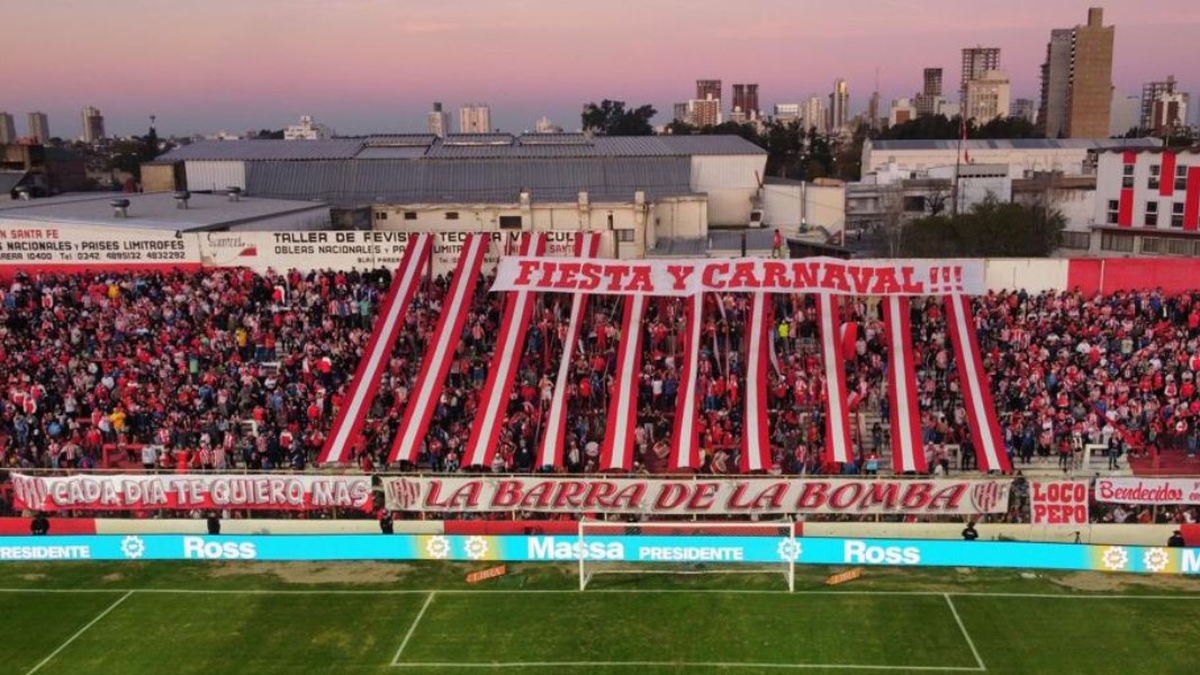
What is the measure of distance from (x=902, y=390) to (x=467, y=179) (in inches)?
1222

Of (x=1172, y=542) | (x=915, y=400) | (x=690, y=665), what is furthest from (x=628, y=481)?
(x=1172, y=542)

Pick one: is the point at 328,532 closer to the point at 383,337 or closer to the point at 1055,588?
the point at 383,337

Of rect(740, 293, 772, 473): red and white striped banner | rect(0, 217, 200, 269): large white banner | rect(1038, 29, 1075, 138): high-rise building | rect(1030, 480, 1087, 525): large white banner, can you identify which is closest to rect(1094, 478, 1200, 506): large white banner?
rect(1030, 480, 1087, 525): large white banner

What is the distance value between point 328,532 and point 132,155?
101915 mm

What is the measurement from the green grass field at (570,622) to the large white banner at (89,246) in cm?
1370

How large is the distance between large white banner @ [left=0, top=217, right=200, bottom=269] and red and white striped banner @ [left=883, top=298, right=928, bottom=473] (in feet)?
72.1

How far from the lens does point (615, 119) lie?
125250 millimetres

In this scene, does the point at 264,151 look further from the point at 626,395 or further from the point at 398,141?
the point at 626,395

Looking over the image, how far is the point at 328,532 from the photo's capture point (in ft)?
Result: 75.6

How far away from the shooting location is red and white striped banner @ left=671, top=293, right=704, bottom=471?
2331cm

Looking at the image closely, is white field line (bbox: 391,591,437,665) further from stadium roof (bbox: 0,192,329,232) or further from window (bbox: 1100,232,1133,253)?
window (bbox: 1100,232,1133,253)

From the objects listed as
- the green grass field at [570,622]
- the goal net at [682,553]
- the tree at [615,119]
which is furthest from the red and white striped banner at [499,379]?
the tree at [615,119]

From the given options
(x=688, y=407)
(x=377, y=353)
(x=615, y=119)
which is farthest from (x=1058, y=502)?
(x=615, y=119)

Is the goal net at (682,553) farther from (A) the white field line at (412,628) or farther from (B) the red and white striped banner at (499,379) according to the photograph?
(B) the red and white striped banner at (499,379)
